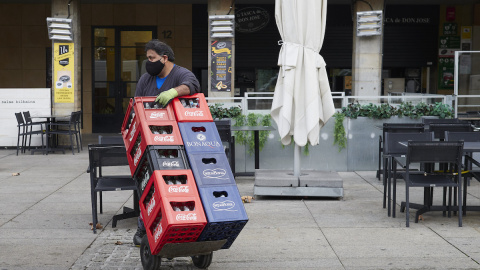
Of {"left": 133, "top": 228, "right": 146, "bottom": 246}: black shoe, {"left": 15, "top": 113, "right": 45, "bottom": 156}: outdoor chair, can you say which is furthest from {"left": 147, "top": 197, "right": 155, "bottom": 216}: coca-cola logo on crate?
{"left": 15, "top": 113, "right": 45, "bottom": 156}: outdoor chair

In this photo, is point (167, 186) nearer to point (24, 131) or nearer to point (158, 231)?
point (158, 231)

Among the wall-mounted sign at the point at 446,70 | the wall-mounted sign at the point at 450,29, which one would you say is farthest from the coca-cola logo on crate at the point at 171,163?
the wall-mounted sign at the point at 450,29

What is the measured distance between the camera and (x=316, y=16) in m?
8.90

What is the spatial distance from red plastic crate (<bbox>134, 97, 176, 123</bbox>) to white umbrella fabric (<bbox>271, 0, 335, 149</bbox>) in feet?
12.3

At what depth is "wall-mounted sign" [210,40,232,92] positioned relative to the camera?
51.2 feet

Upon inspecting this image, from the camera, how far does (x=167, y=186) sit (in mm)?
5043

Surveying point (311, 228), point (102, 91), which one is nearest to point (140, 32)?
point (102, 91)

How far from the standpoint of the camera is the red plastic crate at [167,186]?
5020 mm

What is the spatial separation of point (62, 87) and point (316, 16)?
27.4 feet

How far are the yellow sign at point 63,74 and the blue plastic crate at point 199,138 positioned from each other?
10.7 metres

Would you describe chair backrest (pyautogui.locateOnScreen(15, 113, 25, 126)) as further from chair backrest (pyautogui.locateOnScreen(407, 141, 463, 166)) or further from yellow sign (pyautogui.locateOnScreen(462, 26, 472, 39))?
yellow sign (pyautogui.locateOnScreen(462, 26, 472, 39))

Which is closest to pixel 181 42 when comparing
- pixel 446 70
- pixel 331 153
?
pixel 446 70

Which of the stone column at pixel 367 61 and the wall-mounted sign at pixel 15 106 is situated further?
the stone column at pixel 367 61

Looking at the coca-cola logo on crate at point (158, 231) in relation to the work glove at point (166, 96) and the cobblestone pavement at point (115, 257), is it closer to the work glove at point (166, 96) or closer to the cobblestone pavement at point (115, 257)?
the cobblestone pavement at point (115, 257)
